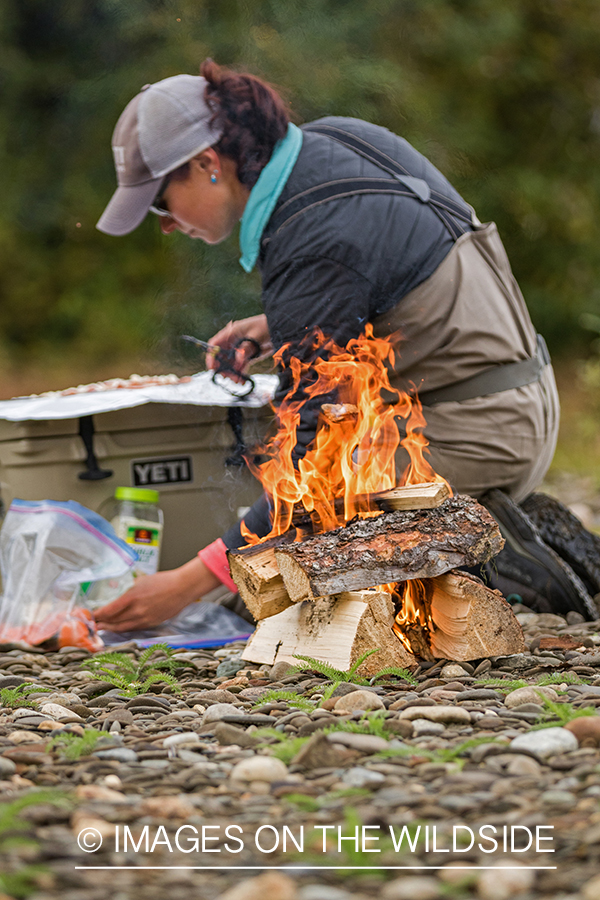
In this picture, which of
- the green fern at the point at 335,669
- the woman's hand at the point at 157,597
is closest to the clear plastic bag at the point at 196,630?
the woman's hand at the point at 157,597

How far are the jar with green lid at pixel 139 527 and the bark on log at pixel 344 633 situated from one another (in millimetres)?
918

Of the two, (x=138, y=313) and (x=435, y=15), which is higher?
(x=435, y=15)

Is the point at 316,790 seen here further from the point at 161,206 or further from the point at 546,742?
the point at 161,206

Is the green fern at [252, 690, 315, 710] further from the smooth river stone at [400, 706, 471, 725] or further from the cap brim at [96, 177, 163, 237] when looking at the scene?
the cap brim at [96, 177, 163, 237]

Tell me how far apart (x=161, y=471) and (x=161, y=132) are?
1.15 metres

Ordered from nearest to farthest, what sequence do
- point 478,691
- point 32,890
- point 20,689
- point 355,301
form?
point 32,890 < point 478,691 < point 20,689 < point 355,301

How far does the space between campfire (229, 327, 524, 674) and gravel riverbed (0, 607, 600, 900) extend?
0.42 feet

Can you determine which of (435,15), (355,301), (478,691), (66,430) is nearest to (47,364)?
(435,15)

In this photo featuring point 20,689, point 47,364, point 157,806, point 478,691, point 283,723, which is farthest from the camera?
point 47,364

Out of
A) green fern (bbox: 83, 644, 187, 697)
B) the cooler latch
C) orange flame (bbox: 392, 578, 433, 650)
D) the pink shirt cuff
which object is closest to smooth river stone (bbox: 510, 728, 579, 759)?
orange flame (bbox: 392, 578, 433, 650)

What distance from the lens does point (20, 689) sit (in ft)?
7.88

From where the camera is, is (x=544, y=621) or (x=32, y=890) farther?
(x=544, y=621)

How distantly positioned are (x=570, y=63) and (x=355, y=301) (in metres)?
9.74

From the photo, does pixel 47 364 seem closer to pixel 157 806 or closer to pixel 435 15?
pixel 435 15
